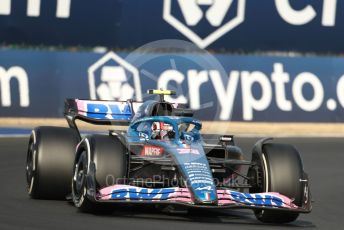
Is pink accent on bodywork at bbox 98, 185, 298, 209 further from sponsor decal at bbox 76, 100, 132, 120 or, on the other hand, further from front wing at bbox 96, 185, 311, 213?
sponsor decal at bbox 76, 100, 132, 120

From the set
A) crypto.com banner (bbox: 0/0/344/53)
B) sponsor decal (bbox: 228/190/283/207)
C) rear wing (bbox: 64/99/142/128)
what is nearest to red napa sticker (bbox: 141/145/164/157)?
sponsor decal (bbox: 228/190/283/207)

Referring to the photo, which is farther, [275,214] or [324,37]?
[324,37]

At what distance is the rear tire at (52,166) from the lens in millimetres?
13773

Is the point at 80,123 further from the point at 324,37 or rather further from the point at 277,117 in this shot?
the point at 324,37

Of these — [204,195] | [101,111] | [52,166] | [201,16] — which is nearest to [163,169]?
[204,195]

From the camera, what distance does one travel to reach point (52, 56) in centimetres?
2500

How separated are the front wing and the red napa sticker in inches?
41.4

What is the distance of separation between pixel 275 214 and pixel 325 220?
37.3 inches

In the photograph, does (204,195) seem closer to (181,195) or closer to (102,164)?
(181,195)

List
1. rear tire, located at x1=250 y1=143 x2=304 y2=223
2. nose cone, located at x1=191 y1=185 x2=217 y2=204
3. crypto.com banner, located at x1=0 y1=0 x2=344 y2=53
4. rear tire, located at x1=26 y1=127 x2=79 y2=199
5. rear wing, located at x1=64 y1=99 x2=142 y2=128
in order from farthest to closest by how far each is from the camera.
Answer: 1. crypto.com banner, located at x1=0 y1=0 x2=344 y2=53
2. rear wing, located at x1=64 y1=99 x2=142 y2=128
3. rear tire, located at x1=26 y1=127 x2=79 y2=199
4. rear tire, located at x1=250 y1=143 x2=304 y2=223
5. nose cone, located at x1=191 y1=185 x2=217 y2=204

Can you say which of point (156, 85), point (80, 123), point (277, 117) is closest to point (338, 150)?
point (277, 117)

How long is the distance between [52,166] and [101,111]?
1.88 metres

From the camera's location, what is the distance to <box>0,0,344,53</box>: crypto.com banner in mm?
24922

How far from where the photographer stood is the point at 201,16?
25.7m
